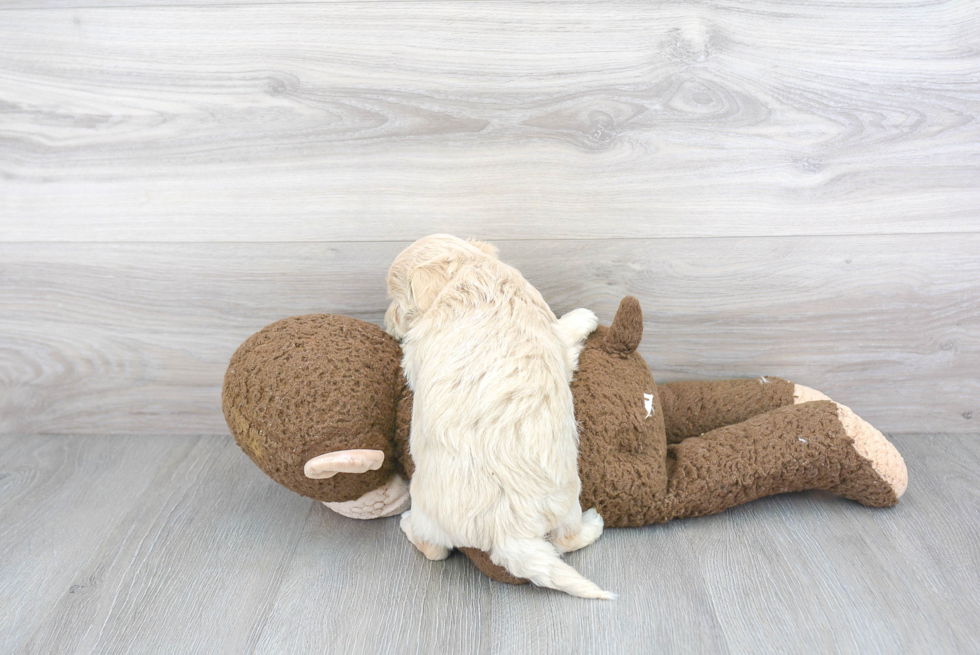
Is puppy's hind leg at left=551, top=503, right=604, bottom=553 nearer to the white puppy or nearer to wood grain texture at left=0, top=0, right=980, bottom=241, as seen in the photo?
the white puppy

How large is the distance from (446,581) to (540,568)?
126 mm

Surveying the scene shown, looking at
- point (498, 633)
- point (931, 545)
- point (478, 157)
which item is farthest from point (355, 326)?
point (931, 545)

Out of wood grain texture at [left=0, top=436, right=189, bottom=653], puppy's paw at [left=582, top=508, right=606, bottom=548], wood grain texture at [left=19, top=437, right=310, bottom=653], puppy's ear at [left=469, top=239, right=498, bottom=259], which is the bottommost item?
wood grain texture at [left=0, top=436, right=189, bottom=653]

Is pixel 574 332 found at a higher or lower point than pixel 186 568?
higher

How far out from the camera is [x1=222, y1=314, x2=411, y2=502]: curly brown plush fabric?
81 cm

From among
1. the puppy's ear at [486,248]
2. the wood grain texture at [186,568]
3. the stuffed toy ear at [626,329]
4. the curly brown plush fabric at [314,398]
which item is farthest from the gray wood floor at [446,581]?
the puppy's ear at [486,248]

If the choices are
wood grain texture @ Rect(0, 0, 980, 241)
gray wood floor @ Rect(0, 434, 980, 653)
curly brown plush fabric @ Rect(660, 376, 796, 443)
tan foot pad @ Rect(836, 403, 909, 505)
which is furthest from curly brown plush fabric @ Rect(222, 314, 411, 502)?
tan foot pad @ Rect(836, 403, 909, 505)

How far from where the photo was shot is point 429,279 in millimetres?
828

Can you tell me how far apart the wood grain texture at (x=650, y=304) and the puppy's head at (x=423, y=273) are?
0.54 feet

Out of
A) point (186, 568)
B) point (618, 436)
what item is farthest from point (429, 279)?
point (186, 568)

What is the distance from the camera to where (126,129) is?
3.30ft

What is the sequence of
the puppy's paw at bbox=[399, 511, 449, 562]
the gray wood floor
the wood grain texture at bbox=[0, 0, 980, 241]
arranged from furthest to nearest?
the wood grain texture at bbox=[0, 0, 980, 241] → the puppy's paw at bbox=[399, 511, 449, 562] → the gray wood floor

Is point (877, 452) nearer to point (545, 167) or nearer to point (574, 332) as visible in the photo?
point (574, 332)

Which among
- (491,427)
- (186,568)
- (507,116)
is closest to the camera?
(491,427)
